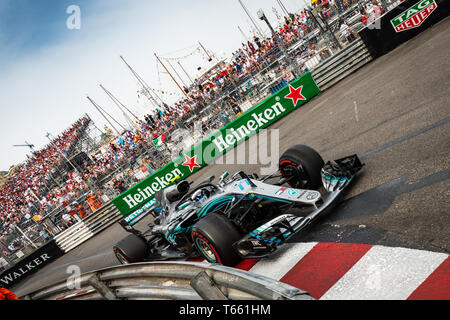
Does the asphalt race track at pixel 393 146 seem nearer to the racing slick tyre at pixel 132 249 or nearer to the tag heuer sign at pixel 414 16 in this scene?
the tag heuer sign at pixel 414 16

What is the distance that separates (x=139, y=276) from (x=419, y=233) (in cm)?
282

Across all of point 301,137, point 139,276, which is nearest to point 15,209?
point 301,137

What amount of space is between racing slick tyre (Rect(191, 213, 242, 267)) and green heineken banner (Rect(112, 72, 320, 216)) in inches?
357

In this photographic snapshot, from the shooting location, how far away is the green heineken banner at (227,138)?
13.1 m

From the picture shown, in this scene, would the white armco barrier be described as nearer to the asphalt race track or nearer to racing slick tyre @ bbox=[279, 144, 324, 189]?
the asphalt race track

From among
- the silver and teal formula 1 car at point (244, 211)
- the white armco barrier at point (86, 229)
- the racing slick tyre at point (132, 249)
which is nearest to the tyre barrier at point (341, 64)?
the silver and teal formula 1 car at point (244, 211)

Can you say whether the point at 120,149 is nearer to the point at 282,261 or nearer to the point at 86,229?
the point at 86,229

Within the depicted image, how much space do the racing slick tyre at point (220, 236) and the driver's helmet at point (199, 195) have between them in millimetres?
1150

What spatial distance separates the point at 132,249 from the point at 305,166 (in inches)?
137

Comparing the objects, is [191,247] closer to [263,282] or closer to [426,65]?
[263,282]

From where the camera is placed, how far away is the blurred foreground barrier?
80.6 inches

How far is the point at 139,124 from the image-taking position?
35.6 metres
